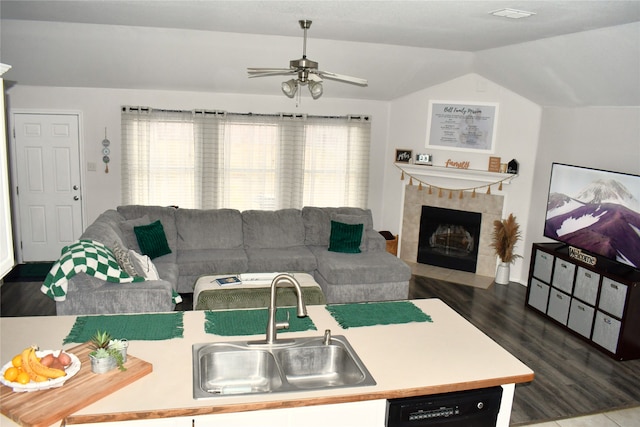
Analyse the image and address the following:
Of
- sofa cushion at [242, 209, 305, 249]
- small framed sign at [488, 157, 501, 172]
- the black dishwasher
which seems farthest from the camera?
small framed sign at [488, 157, 501, 172]

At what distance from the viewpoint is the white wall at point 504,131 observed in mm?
6266

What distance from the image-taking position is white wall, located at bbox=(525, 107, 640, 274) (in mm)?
4961

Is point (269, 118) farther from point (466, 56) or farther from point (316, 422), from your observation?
point (316, 422)

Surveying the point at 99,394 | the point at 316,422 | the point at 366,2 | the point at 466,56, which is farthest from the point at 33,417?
the point at 466,56

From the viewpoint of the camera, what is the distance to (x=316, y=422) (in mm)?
2139

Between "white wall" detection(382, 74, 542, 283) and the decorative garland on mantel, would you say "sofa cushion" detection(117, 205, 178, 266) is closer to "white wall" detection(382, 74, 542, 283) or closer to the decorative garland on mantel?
the decorative garland on mantel

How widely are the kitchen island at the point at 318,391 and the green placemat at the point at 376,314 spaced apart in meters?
0.06

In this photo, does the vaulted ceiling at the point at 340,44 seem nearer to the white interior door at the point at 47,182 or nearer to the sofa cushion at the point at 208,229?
the white interior door at the point at 47,182

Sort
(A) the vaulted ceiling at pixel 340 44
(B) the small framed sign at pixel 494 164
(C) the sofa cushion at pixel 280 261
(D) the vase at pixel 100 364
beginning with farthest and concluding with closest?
(B) the small framed sign at pixel 494 164
(C) the sofa cushion at pixel 280 261
(A) the vaulted ceiling at pixel 340 44
(D) the vase at pixel 100 364

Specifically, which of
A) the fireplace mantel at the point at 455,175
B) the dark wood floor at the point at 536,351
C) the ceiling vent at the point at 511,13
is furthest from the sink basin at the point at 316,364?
the fireplace mantel at the point at 455,175

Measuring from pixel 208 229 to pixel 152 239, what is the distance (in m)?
0.72

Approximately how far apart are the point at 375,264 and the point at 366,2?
9.16ft

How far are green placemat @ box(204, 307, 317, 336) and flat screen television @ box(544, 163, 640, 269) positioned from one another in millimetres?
3379

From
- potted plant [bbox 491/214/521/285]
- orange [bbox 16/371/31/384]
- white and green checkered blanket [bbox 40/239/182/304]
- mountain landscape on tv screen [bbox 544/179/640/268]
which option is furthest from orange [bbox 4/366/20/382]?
potted plant [bbox 491/214/521/285]
